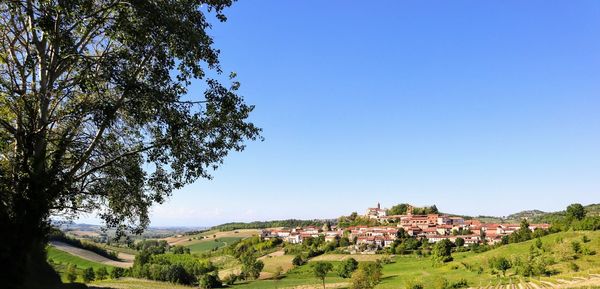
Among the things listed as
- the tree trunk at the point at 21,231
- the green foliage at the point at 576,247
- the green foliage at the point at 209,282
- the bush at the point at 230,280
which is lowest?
the bush at the point at 230,280

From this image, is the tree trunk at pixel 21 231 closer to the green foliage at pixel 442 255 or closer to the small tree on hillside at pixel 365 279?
the small tree on hillside at pixel 365 279

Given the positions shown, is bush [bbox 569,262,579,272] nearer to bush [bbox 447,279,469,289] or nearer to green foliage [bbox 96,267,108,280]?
bush [bbox 447,279,469,289]

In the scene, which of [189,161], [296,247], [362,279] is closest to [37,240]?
[189,161]

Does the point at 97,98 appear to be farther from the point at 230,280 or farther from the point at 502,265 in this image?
the point at 230,280

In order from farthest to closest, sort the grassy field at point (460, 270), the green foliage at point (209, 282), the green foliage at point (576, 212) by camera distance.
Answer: the green foliage at point (576, 212) < the green foliage at point (209, 282) < the grassy field at point (460, 270)

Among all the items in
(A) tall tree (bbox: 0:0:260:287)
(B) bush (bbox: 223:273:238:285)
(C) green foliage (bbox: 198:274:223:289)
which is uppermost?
(A) tall tree (bbox: 0:0:260:287)

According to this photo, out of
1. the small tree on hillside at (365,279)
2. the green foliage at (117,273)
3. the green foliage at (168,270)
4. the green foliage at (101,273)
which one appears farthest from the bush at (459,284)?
the green foliage at (101,273)

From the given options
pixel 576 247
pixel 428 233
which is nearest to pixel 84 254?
pixel 428 233

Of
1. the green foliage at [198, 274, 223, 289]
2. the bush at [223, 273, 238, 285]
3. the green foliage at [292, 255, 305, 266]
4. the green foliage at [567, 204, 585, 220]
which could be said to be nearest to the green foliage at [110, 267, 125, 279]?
the green foliage at [198, 274, 223, 289]

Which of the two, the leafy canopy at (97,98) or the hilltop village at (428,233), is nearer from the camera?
the leafy canopy at (97,98)

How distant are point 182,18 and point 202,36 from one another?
86cm

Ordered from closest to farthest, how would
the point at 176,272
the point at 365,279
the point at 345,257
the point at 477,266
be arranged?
the point at 365,279 → the point at 477,266 → the point at 176,272 → the point at 345,257

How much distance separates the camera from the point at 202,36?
13.1 metres

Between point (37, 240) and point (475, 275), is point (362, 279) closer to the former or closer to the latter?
point (475, 275)
